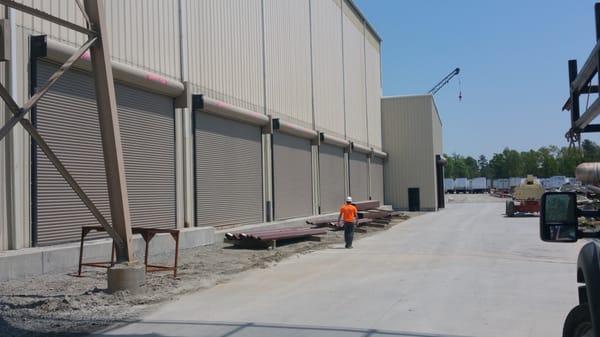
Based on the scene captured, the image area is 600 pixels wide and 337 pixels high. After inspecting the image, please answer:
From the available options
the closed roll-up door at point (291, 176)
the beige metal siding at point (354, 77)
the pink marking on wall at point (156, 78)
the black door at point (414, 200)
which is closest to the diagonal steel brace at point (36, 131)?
the pink marking on wall at point (156, 78)

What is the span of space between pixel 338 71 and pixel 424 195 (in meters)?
16.9

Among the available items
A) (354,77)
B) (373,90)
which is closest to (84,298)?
(354,77)

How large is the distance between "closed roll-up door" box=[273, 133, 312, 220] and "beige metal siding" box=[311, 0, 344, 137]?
3.89 m

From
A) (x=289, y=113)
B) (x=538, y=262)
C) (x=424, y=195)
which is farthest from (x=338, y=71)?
(x=538, y=262)

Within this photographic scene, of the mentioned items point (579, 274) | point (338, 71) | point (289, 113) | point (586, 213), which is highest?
point (338, 71)

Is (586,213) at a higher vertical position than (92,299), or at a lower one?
higher

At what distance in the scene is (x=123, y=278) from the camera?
37.0 feet

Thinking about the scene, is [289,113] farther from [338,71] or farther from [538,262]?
[538,262]

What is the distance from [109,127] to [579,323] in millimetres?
9003

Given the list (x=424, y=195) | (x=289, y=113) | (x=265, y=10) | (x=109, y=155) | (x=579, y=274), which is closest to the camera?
(x=579, y=274)

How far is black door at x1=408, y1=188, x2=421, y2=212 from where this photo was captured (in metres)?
54.0

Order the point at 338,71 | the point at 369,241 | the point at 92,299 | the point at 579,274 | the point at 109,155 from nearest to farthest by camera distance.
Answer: the point at 579,274, the point at 92,299, the point at 109,155, the point at 369,241, the point at 338,71

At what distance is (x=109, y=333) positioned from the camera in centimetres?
852

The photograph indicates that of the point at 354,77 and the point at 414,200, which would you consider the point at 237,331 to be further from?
the point at 414,200
